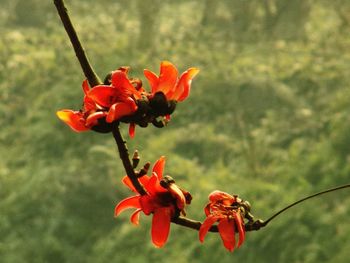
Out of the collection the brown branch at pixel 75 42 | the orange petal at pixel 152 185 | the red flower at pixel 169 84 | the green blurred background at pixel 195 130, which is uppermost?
the green blurred background at pixel 195 130

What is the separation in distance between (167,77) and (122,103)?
6 centimetres

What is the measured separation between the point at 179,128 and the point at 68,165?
2.27 feet

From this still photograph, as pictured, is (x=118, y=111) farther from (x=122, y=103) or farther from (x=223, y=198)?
(x=223, y=198)

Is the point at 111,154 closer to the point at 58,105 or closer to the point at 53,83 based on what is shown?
the point at 58,105

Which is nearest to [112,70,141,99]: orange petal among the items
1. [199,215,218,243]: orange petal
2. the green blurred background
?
[199,215,218,243]: orange petal

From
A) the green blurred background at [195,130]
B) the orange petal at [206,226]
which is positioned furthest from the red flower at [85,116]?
the green blurred background at [195,130]

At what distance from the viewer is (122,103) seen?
0.46m

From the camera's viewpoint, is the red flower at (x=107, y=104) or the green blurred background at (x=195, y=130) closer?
the red flower at (x=107, y=104)

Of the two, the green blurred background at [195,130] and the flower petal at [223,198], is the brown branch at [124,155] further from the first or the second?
the green blurred background at [195,130]

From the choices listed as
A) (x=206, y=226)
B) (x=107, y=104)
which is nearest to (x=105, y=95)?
(x=107, y=104)

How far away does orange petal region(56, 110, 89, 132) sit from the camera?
0.48m

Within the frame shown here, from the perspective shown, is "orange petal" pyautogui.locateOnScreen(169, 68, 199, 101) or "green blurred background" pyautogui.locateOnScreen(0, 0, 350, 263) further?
"green blurred background" pyautogui.locateOnScreen(0, 0, 350, 263)

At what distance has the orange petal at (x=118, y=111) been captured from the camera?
1.48 feet

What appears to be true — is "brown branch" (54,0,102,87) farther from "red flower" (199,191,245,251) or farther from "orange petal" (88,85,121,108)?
"red flower" (199,191,245,251)
